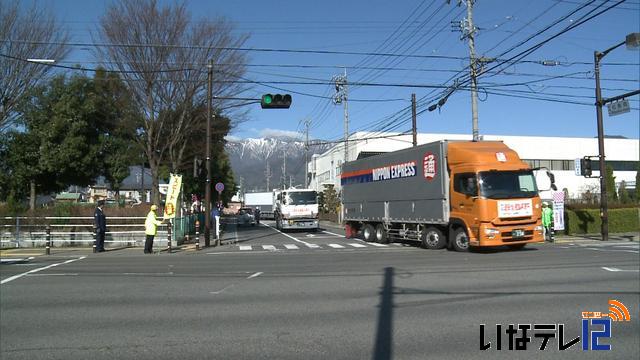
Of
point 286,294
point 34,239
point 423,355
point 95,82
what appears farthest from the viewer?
point 95,82

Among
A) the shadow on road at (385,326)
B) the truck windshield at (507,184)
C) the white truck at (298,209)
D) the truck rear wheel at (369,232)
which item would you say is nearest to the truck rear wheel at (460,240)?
the truck windshield at (507,184)

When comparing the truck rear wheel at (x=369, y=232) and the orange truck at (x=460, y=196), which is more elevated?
the orange truck at (x=460, y=196)

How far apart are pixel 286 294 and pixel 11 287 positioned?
5.92 m

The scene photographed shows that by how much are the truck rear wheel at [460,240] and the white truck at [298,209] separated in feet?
54.3

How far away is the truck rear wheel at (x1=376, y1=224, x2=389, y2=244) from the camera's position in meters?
24.3

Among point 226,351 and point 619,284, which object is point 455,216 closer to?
point 619,284

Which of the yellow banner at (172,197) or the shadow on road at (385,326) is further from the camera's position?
the yellow banner at (172,197)

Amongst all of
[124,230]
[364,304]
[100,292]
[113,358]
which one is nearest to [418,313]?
[364,304]

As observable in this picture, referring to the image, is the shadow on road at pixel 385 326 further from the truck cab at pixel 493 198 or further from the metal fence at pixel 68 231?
the metal fence at pixel 68 231

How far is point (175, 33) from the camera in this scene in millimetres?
24750

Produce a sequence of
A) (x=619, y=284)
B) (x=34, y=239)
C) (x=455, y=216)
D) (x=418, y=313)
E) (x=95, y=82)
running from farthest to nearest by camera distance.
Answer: (x=95, y=82) → (x=34, y=239) → (x=455, y=216) → (x=619, y=284) → (x=418, y=313)

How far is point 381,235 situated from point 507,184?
26.5 ft

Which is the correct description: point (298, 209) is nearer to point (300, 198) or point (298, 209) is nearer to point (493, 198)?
point (300, 198)

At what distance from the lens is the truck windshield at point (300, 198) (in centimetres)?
3488
